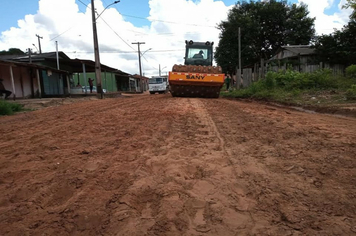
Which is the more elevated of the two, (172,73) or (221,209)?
(172,73)

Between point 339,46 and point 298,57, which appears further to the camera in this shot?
point 298,57

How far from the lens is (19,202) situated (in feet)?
8.77

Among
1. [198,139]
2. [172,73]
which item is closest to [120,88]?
[172,73]

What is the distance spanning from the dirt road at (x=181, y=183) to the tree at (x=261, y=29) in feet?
99.2

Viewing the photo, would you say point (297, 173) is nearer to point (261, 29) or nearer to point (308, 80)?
point (308, 80)

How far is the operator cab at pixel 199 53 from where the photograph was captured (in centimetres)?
1515

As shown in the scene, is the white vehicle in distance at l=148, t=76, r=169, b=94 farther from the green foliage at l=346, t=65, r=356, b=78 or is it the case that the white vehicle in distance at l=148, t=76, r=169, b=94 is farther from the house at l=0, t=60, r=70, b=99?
the green foliage at l=346, t=65, r=356, b=78

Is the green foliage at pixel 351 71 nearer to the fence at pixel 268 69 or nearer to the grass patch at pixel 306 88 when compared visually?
the grass patch at pixel 306 88

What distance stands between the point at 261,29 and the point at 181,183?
113ft

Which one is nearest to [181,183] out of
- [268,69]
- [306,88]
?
[306,88]

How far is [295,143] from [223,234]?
8.88 feet

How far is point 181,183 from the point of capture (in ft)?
9.78

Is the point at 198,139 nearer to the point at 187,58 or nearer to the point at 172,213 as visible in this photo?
the point at 172,213

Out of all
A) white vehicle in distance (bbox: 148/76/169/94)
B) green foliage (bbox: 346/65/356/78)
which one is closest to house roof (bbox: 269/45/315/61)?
green foliage (bbox: 346/65/356/78)
